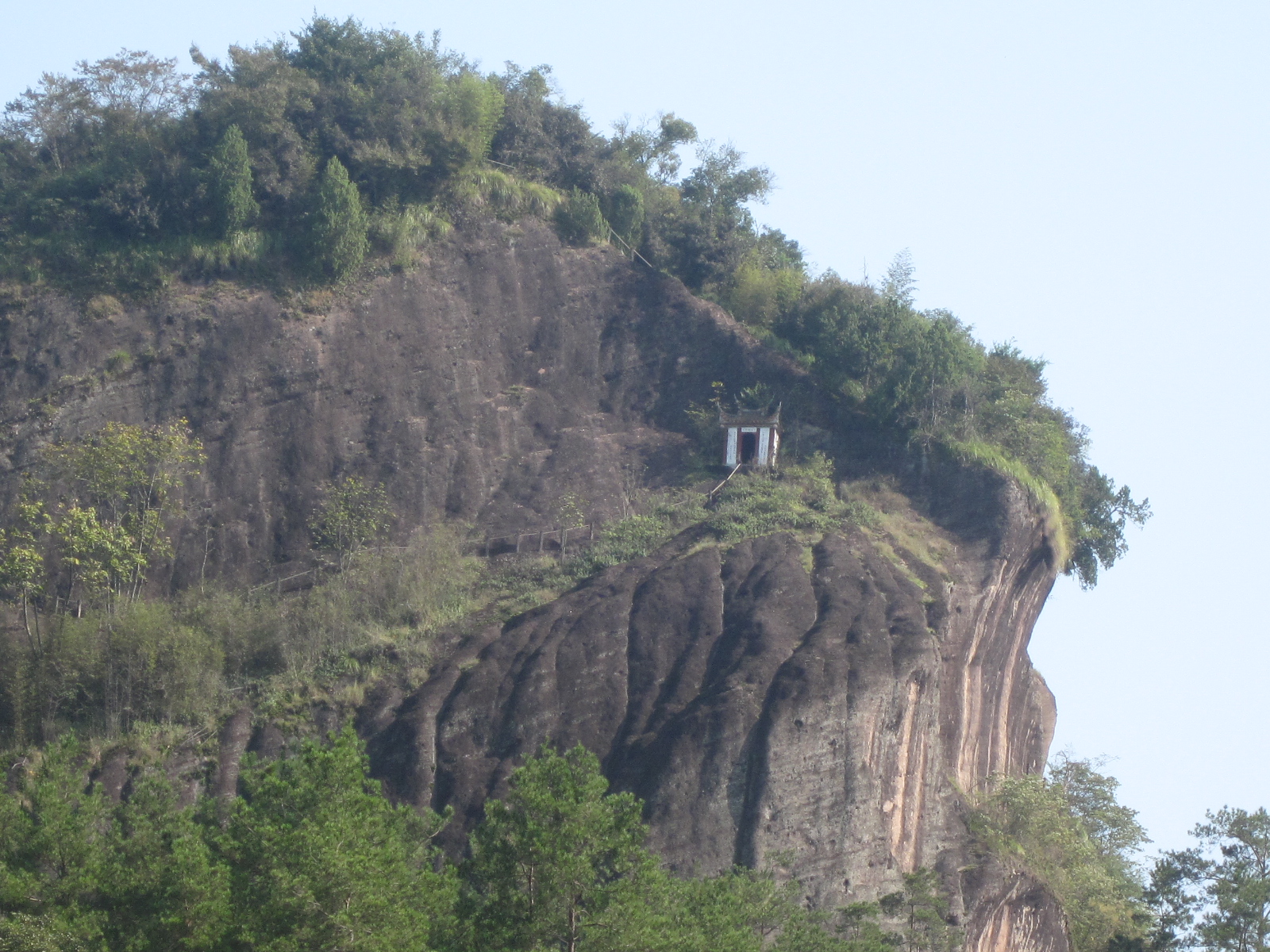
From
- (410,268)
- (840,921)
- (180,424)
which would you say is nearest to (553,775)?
(840,921)

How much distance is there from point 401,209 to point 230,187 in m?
5.38

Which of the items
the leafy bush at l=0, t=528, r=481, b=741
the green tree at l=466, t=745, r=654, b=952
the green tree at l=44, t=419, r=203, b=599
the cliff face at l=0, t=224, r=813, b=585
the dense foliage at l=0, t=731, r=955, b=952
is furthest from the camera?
the cliff face at l=0, t=224, r=813, b=585

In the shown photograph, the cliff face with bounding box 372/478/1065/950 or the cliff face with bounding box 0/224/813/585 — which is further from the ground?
the cliff face with bounding box 0/224/813/585

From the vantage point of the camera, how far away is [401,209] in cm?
5138

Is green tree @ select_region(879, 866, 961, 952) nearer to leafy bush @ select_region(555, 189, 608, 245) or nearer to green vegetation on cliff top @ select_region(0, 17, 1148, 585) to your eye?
green vegetation on cliff top @ select_region(0, 17, 1148, 585)

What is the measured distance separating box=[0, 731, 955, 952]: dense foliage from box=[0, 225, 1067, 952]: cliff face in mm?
6661

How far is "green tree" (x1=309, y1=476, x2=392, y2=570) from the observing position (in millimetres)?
44219

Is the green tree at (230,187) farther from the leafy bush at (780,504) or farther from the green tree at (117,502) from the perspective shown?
the leafy bush at (780,504)

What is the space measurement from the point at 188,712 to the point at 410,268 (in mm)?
17486

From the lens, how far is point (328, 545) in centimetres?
4425

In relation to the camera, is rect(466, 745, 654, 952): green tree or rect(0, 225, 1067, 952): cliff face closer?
rect(466, 745, 654, 952): green tree

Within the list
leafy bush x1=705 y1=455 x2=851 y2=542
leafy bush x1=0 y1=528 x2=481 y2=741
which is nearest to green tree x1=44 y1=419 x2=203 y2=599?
leafy bush x1=0 y1=528 x2=481 y2=741

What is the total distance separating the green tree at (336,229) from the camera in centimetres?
4894

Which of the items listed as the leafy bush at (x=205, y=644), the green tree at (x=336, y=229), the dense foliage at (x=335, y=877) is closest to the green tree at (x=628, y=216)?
the green tree at (x=336, y=229)
